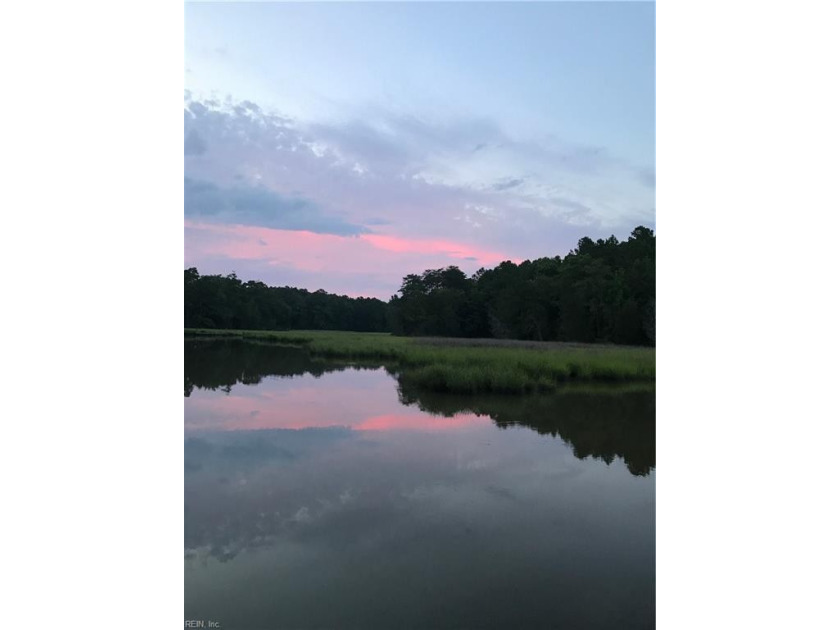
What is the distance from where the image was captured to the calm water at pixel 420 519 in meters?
2.86

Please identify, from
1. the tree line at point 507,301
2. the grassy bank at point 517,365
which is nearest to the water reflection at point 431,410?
the grassy bank at point 517,365

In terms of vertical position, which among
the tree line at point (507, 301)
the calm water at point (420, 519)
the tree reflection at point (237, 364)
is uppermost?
the tree line at point (507, 301)

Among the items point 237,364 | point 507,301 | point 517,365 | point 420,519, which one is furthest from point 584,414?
point 237,364

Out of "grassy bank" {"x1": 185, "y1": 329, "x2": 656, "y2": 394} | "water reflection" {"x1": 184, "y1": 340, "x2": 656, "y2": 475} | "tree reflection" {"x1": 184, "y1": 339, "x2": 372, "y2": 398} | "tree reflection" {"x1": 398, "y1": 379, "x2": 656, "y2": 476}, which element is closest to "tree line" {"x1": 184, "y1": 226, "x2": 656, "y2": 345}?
"grassy bank" {"x1": 185, "y1": 329, "x2": 656, "y2": 394}

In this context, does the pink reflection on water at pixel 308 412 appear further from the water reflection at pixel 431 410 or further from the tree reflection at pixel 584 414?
the tree reflection at pixel 584 414

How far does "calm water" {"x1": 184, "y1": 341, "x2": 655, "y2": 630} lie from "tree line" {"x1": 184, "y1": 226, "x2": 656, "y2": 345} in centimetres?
246

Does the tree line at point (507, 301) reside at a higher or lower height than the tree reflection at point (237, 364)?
higher

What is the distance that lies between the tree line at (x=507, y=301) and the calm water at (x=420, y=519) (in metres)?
2.46

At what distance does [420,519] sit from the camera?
13.0 ft

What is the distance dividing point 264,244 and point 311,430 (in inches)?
104

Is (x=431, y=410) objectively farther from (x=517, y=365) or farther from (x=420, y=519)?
(x=420, y=519)

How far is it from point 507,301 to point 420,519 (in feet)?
23.1
